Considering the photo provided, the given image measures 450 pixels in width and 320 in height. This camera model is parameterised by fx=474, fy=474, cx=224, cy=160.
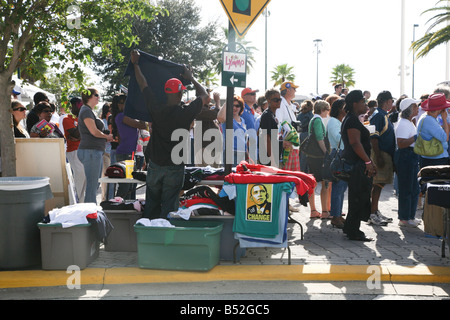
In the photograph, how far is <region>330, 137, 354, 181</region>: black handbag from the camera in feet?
22.3

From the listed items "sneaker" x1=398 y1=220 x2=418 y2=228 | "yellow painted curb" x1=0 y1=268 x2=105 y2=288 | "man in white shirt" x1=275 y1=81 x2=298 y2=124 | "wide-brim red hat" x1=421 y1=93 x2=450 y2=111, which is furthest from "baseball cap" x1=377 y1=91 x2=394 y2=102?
"yellow painted curb" x1=0 y1=268 x2=105 y2=288

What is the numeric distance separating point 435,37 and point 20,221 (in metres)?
21.7

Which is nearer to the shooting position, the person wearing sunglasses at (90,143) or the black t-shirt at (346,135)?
the black t-shirt at (346,135)

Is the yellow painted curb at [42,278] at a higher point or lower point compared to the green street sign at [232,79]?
lower

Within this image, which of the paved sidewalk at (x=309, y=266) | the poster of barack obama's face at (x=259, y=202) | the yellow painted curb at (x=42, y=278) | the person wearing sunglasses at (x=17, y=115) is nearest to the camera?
the yellow painted curb at (x=42, y=278)

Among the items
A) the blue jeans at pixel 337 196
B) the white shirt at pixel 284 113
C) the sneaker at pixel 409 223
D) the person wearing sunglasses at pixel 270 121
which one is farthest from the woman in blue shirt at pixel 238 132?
the sneaker at pixel 409 223

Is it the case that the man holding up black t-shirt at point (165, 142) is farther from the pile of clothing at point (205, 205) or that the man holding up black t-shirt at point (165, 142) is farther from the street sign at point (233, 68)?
the street sign at point (233, 68)

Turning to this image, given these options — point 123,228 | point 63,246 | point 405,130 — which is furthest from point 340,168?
point 63,246

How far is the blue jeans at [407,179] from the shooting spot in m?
7.71

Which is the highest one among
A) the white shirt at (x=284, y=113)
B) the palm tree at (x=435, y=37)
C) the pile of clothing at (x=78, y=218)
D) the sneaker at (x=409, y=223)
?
the palm tree at (x=435, y=37)

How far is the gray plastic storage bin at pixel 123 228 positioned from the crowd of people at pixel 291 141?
244mm

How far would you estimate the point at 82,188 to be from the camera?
7754 mm
